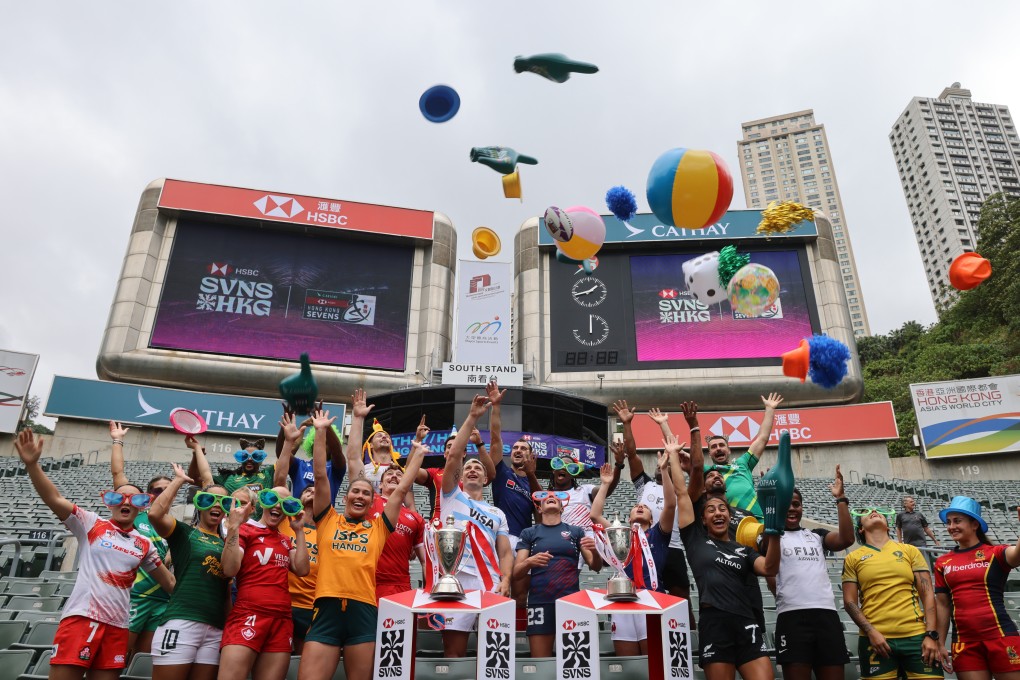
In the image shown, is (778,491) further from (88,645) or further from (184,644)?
(88,645)

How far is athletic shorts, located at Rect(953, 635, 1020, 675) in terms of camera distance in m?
4.11

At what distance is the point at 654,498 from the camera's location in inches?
221

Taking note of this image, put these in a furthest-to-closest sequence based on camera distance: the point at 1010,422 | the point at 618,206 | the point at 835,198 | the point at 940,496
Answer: the point at 835,198 < the point at 1010,422 < the point at 940,496 < the point at 618,206

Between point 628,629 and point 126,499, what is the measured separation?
3600 mm

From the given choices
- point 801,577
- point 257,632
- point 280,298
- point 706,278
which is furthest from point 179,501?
point 280,298

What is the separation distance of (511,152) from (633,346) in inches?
830

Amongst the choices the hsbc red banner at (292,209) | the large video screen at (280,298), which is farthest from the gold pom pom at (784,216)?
the hsbc red banner at (292,209)

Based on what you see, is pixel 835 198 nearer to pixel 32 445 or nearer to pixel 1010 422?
pixel 1010 422

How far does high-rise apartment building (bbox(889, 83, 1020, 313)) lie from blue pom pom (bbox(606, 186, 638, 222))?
10705 centimetres

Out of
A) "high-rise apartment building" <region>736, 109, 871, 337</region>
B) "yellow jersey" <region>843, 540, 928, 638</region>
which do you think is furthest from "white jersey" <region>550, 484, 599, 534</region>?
"high-rise apartment building" <region>736, 109, 871, 337</region>

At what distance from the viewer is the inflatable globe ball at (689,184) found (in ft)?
20.7

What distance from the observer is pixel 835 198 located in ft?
411

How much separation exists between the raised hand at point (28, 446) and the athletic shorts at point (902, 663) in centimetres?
549

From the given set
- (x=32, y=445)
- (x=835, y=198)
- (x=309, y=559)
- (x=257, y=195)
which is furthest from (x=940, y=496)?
(x=835, y=198)
